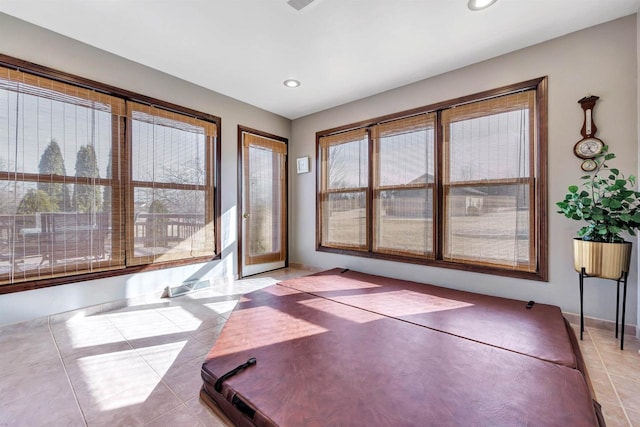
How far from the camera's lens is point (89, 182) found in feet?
8.55

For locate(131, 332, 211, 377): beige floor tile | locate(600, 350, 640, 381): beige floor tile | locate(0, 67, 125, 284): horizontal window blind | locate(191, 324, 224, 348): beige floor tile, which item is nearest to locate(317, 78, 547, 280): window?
locate(600, 350, 640, 381): beige floor tile

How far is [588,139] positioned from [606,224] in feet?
2.54

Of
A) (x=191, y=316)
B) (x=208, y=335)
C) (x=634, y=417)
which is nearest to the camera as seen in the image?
(x=634, y=417)

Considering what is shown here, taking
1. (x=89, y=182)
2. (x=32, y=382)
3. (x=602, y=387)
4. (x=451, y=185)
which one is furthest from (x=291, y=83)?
(x=602, y=387)

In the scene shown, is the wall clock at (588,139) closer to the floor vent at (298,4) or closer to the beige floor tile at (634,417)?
the beige floor tile at (634,417)

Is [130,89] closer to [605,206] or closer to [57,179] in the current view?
[57,179]

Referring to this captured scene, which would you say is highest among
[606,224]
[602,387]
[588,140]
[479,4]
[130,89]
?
[479,4]

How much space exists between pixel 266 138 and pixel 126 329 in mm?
3033

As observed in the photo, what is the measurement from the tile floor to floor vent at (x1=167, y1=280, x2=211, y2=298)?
1.42 ft

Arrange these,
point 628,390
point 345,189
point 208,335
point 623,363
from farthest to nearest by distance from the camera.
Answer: point 345,189, point 208,335, point 623,363, point 628,390

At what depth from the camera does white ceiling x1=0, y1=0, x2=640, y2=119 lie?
2117 mm

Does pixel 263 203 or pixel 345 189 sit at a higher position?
pixel 345 189

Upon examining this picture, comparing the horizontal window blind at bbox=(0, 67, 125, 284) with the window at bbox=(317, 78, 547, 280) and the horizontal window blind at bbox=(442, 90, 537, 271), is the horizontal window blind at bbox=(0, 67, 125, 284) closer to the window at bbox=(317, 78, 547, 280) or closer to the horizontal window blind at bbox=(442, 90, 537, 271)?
the window at bbox=(317, 78, 547, 280)

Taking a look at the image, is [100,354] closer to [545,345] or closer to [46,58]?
[46,58]
